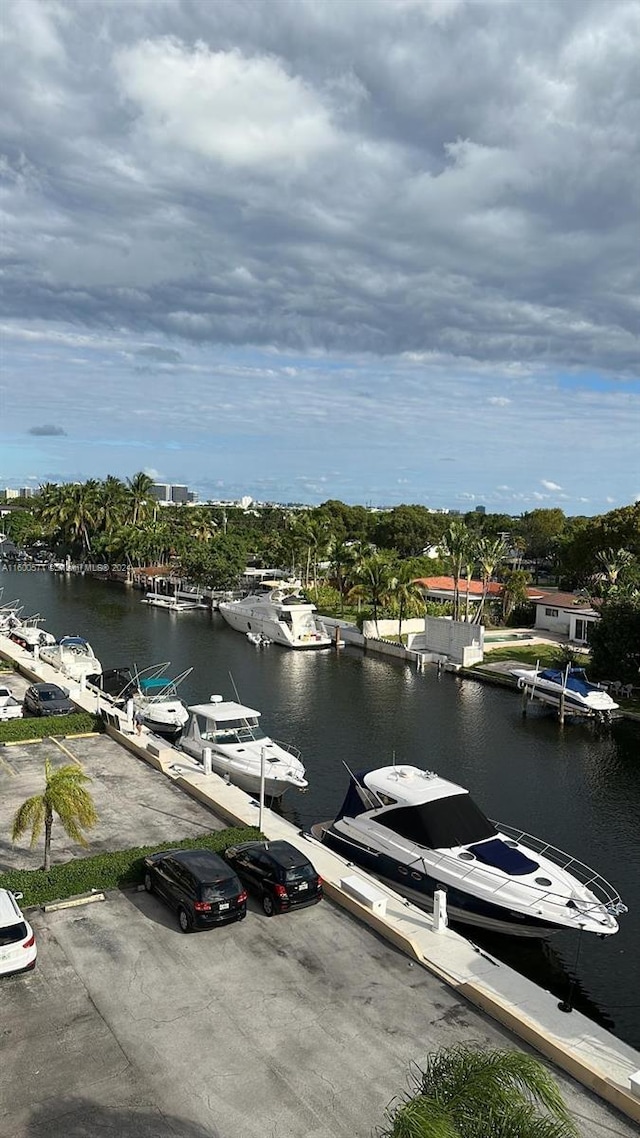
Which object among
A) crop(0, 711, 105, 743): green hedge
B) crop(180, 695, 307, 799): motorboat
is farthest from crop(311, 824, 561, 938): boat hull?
crop(0, 711, 105, 743): green hedge

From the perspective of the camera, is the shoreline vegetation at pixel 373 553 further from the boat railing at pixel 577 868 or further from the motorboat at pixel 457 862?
the motorboat at pixel 457 862

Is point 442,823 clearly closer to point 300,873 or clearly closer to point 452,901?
point 452,901

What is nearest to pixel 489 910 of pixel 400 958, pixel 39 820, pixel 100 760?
pixel 400 958

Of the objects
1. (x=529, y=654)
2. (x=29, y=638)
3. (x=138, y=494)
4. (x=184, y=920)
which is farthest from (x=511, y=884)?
(x=138, y=494)

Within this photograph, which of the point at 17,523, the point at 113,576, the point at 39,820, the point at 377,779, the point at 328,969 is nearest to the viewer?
the point at 328,969

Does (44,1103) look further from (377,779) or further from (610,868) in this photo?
(610,868)

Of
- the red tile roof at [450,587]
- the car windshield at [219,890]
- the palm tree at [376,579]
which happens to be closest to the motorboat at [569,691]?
the palm tree at [376,579]
